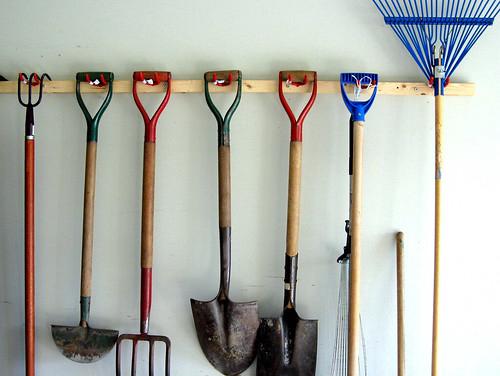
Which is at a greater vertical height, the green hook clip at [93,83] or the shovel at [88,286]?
the green hook clip at [93,83]

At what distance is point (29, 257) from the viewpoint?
5.26 feet

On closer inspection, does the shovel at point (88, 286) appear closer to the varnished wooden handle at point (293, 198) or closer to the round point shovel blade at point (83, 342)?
the round point shovel blade at point (83, 342)

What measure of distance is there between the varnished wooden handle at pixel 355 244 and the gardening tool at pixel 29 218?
3.59 feet

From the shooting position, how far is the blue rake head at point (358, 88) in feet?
4.82

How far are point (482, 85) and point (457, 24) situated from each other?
0.78 ft

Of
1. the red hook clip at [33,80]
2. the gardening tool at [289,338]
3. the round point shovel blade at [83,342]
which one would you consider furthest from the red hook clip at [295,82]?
the round point shovel blade at [83,342]

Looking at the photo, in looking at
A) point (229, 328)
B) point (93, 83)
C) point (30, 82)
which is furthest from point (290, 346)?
point (30, 82)

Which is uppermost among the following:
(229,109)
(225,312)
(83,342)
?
(229,109)

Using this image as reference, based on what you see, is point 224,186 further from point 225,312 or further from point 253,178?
point 225,312

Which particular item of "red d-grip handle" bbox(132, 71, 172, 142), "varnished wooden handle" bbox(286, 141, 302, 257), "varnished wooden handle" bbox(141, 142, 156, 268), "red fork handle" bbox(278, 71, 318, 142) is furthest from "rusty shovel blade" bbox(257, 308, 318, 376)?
"red d-grip handle" bbox(132, 71, 172, 142)

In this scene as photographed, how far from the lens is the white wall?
1587 millimetres

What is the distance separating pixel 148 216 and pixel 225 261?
0.31m

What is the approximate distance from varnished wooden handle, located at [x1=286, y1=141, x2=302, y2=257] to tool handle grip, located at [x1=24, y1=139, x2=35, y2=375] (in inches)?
35.6

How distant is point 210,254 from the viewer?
1.65m
